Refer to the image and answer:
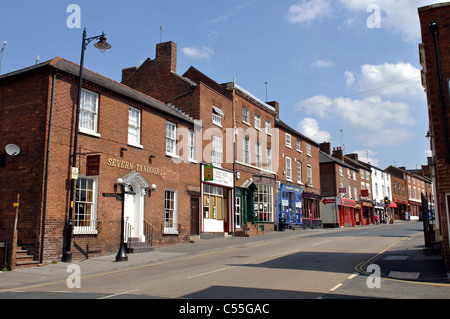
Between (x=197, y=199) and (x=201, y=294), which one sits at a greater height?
(x=197, y=199)

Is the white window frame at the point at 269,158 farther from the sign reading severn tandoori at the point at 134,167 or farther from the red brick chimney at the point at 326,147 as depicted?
the red brick chimney at the point at 326,147

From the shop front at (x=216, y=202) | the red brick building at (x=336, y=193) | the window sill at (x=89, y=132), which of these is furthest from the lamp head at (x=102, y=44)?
the red brick building at (x=336, y=193)

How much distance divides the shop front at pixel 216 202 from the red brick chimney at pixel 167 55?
26.2 ft

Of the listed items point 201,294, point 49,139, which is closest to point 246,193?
point 49,139

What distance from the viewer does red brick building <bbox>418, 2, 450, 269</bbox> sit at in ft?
38.8

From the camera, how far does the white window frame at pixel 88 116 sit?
16828 mm

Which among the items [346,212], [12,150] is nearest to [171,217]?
[12,150]

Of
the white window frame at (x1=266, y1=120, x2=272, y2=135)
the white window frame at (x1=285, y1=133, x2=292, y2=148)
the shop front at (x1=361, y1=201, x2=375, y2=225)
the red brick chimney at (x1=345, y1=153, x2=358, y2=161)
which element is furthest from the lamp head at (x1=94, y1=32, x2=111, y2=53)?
the red brick chimney at (x1=345, y1=153, x2=358, y2=161)

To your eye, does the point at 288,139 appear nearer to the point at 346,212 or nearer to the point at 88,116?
the point at 346,212

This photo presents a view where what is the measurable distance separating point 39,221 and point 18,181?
2.05m

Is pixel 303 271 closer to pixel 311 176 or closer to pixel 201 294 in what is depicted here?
pixel 201 294

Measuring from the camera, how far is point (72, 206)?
15445 millimetres

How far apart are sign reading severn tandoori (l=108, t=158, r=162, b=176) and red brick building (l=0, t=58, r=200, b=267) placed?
0.16ft

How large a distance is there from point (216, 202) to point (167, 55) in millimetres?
10778
